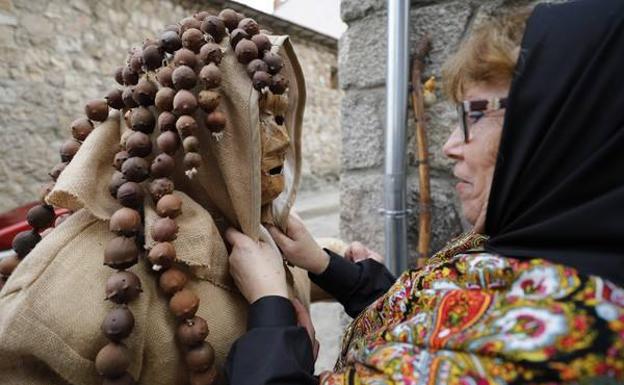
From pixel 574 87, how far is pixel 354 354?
568mm

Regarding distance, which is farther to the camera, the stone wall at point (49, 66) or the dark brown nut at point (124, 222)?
the stone wall at point (49, 66)

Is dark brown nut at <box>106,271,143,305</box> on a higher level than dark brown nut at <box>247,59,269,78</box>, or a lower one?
lower

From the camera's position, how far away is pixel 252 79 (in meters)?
0.91

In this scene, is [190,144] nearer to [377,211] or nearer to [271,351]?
[271,351]

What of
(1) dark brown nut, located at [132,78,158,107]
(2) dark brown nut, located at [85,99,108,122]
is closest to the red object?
(2) dark brown nut, located at [85,99,108,122]

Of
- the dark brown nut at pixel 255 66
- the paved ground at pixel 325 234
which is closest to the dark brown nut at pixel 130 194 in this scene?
the dark brown nut at pixel 255 66

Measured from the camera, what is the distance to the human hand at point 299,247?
1.13 meters

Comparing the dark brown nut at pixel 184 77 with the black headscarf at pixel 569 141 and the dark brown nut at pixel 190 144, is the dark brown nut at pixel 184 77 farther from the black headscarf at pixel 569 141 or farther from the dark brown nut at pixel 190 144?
the black headscarf at pixel 569 141

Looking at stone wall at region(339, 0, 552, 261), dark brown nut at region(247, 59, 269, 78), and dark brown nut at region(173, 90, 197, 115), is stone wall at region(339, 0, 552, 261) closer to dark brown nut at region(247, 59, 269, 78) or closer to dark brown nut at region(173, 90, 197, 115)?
dark brown nut at region(247, 59, 269, 78)

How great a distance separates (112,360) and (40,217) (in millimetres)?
380

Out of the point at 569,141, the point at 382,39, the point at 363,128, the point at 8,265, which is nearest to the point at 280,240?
the point at 8,265

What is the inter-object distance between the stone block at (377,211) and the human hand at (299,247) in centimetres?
76

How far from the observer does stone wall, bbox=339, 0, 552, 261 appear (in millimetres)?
1735

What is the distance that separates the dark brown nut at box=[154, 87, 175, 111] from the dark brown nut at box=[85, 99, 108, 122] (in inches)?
5.8
